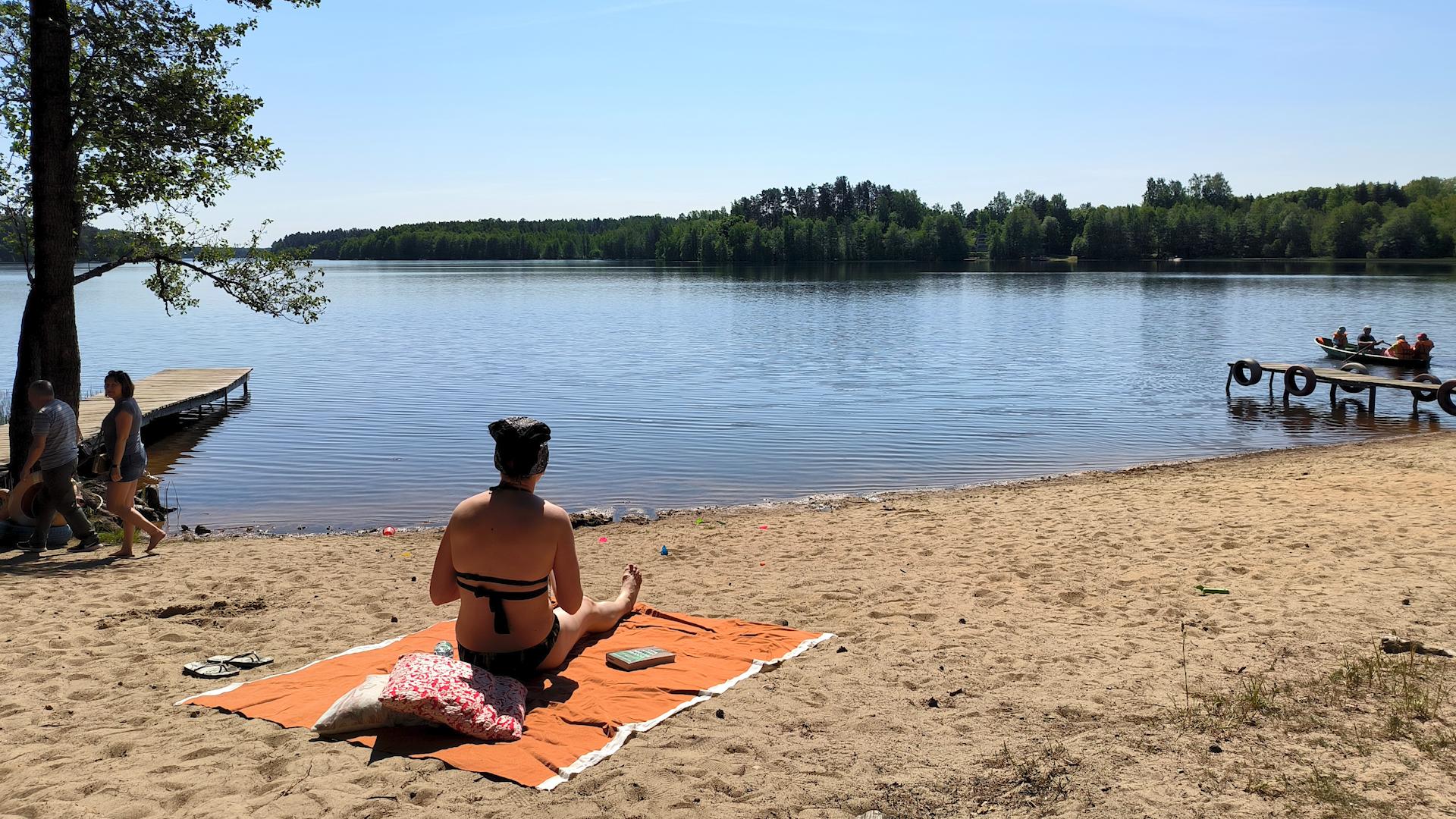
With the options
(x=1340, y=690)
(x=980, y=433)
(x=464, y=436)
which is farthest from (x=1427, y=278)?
(x=1340, y=690)

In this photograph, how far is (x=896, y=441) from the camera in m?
19.7

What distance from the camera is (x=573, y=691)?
18.6 ft

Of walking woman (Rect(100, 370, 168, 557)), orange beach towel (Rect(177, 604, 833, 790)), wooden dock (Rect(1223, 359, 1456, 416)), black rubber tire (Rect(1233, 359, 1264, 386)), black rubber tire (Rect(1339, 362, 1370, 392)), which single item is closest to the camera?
orange beach towel (Rect(177, 604, 833, 790))

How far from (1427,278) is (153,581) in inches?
4014

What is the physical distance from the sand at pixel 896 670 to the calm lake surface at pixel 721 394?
4691mm

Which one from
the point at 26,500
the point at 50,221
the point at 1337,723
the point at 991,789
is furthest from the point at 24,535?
the point at 1337,723

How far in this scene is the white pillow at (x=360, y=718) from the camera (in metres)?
5.05

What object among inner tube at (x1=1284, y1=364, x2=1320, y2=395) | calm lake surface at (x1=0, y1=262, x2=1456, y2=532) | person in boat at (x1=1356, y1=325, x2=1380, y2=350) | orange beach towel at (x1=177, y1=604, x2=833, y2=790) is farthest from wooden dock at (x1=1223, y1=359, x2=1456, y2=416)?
orange beach towel at (x1=177, y1=604, x2=833, y2=790)

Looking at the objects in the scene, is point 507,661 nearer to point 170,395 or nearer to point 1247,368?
point 170,395

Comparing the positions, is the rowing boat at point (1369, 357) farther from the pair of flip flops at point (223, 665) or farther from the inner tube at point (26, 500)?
the inner tube at point (26, 500)

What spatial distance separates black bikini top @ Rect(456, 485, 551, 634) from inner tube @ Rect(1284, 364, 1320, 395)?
85.2ft

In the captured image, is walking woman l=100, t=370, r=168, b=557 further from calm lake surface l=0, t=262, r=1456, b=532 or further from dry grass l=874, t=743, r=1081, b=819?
dry grass l=874, t=743, r=1081, b=819

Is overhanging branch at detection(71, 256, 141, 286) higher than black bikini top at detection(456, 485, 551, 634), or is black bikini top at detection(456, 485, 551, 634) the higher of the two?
overhanging branch at detection(71, 256, 141, 286)

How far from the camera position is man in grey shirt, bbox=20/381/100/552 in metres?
9.27
